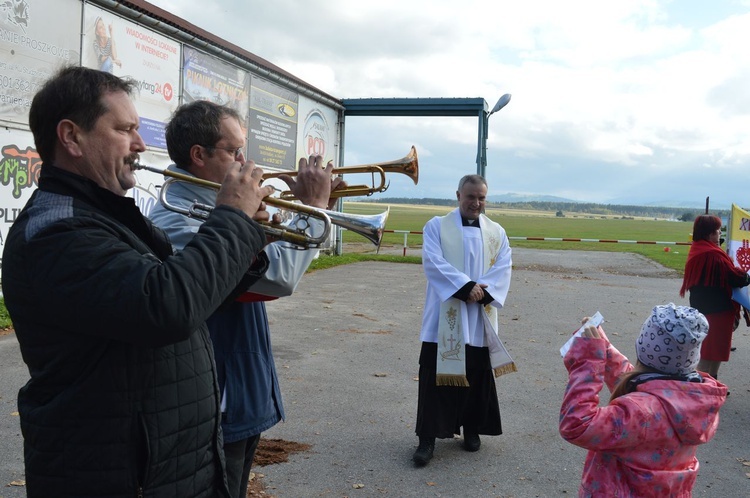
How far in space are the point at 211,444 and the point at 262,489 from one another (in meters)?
2.49

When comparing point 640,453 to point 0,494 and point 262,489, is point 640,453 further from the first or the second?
point 0,494

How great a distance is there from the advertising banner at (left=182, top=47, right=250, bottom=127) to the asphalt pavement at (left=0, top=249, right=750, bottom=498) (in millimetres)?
4551

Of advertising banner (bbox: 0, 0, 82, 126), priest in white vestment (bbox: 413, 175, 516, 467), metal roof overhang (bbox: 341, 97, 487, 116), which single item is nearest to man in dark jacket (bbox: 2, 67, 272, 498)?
priest in white vestment (bbox: 413, 175, 516, 467)

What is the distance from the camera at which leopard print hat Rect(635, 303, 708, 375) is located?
8.32 feet

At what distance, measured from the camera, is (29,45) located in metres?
9.21

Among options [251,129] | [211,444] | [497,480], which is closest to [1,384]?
[497,480]

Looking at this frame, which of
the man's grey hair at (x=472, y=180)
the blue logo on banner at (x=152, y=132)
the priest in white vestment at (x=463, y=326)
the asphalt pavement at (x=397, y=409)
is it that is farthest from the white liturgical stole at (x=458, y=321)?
the blue logo on banner at (x=152, y=132)

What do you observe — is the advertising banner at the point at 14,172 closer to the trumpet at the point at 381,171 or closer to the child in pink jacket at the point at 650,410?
the trumpet at the point at 381,171

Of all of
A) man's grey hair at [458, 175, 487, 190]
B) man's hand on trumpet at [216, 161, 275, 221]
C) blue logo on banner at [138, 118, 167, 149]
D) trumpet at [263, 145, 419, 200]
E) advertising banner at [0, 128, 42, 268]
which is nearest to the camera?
man's hand on trumpet at [216, 161, 275, 221]

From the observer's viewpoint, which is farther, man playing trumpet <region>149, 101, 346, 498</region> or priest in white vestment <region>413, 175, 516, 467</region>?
priest in white vestment <region>413, 175, 516, 467</region>

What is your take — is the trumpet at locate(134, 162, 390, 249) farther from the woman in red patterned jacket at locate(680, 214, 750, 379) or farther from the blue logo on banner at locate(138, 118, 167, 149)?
the blue logo on banner at locate(138, 118, 167, 149)

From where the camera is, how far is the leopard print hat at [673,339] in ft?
8.32

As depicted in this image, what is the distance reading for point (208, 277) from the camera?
1.69m

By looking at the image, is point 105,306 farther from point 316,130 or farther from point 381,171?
point 316,130
